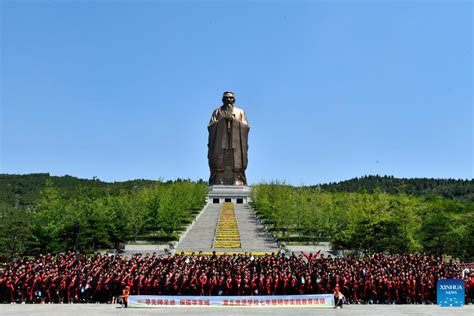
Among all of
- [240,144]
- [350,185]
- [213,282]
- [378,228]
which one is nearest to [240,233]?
[378,228]

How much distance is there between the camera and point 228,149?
→ 68438 millimetres

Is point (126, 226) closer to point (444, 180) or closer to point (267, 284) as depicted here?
point (267, 284)

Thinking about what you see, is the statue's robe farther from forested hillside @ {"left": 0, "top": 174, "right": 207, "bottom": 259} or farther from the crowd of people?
the crowd of people

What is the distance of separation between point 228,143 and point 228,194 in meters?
6.58

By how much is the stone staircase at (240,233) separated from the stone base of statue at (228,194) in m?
15.0

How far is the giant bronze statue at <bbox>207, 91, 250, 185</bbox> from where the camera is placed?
67812mm

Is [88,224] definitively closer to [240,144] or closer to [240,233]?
[240,233]

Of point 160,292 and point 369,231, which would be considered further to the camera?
point 369,231

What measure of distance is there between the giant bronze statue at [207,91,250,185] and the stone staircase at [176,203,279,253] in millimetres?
18149

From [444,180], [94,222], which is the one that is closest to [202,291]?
[94,222]

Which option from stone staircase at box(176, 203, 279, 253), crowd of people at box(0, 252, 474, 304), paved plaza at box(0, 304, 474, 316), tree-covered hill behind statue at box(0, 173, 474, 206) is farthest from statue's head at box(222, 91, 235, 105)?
paved plaza at box(0, 304, 474, 316)

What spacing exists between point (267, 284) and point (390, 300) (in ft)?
14.5

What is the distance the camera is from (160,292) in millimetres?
18188

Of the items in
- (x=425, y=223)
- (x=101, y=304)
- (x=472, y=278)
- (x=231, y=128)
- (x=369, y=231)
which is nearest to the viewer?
(x=101, y=304)
